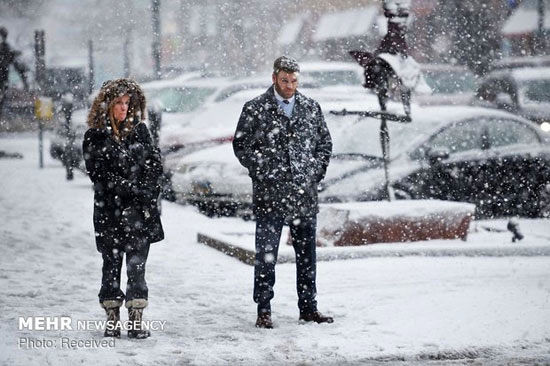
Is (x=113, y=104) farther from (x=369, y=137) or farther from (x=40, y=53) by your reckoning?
(x=40, y=53)

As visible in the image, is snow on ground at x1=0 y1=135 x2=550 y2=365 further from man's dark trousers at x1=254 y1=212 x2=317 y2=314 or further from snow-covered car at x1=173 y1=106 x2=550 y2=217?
snow-covered car at x1=173 y1=106 x2=550 y2=217

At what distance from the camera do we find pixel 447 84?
23.8 m

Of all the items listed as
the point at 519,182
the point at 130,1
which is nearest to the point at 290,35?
the point at 130,1

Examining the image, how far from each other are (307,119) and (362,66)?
4.61 m

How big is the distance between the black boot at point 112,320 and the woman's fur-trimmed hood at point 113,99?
3.56ft

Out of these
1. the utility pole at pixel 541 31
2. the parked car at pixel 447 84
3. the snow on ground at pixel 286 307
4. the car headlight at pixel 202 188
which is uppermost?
the utility pole at pixel 541 31

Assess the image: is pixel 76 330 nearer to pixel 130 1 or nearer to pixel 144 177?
pixel 144 177

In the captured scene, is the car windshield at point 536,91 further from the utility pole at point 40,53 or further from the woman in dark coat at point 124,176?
the woman in dark coat at point 124,176

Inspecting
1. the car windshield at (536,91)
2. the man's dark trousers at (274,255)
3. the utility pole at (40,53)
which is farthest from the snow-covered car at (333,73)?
the man's dark trousers at (274,255)

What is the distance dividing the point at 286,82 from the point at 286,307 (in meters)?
1.76

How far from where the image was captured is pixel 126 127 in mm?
6379

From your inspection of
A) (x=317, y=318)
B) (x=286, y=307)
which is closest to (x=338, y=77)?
(x=286, y=307)

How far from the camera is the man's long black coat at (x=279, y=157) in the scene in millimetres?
6746

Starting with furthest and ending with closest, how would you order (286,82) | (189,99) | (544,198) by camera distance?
(189,99)
(544,198)
(286,82)
